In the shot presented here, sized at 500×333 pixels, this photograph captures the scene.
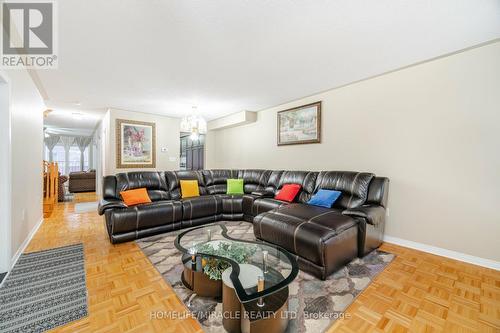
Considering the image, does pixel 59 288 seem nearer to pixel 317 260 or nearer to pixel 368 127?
pixel 317 260

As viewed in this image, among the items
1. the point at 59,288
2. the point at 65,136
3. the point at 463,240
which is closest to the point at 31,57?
the point at 59,288

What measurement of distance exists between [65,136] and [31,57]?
32.6 feet

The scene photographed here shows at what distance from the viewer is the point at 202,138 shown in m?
6.70

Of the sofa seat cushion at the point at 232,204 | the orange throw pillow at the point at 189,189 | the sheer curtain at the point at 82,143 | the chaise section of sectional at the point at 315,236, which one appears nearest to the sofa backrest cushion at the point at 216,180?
the orange throw pillow at the point at 189,189

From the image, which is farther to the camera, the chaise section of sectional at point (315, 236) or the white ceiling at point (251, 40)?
the chaise section of sectional at point (315, 236)

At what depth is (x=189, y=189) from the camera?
13.3 feet

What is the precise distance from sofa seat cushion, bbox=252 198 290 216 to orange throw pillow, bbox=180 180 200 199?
1272mm

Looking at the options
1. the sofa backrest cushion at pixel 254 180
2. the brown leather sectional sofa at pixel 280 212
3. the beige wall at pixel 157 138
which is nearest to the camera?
the brown leather sectional sofa at pixel 280 212

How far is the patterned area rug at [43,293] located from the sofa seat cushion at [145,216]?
0.54 meters

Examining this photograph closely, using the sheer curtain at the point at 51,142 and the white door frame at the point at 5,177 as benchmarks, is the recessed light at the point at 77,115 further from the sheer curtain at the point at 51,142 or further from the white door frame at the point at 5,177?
the sheer curtain at the point at 51,142

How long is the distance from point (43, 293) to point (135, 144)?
3.83 metres

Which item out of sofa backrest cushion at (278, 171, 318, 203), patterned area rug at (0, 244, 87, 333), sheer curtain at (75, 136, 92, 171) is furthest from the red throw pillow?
sheer curtain at (75, 136, 92, 171)

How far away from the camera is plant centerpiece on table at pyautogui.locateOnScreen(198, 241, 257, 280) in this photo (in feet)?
5.47

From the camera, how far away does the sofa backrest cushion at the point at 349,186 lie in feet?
9.19
